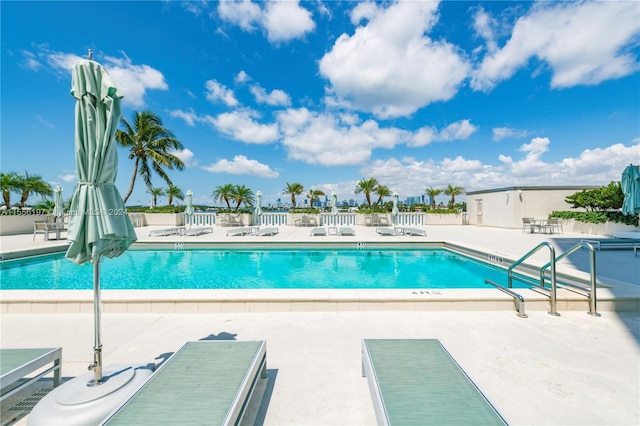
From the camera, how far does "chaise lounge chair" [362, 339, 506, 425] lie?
4.54ft

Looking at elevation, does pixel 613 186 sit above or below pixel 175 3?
below

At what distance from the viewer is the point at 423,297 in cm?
370

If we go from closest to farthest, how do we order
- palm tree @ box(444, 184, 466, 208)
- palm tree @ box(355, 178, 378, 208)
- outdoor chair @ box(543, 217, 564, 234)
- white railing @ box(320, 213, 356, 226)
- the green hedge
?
the green hedge, outdoor chair @ box(543, 217, 564, 234), white railing @ box(320, 213, 356, 226), palm tree @ box(355, 178, 378, 208), palm tree @ box(444, 184, 466, 208)

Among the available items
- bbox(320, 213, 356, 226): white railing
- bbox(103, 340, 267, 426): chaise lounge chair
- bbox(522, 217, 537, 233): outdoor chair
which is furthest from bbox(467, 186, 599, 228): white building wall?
bbox(103, 340, 267, 426): chaise lounge chair

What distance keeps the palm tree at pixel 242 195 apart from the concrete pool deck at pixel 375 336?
2128cm

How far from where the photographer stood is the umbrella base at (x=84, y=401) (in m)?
1.58

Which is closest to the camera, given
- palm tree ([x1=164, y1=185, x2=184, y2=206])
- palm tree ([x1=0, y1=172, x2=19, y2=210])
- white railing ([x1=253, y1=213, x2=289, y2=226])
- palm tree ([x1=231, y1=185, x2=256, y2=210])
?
palm tree ([x1=0, y1=172, x2=19, y2=210])

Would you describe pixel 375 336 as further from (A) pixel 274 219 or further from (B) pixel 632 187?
(A) pixel 274 219

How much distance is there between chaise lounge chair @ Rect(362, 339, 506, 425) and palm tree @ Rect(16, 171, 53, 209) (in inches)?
947

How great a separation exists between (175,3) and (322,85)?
10265mm

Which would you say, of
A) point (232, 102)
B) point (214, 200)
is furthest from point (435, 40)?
point (214, 200)

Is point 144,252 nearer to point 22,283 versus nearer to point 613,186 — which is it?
point 22,283

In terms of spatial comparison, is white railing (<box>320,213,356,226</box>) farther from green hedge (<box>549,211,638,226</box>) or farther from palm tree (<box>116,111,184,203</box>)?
palm tree (<box>116,111,184,203</box>)

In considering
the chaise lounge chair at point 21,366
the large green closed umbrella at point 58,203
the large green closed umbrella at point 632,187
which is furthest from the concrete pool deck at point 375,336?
the large green closed umbrella at point 58,203
